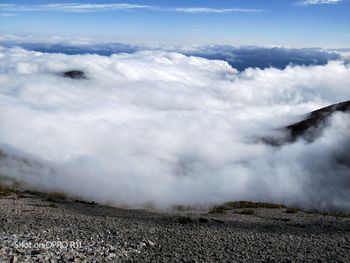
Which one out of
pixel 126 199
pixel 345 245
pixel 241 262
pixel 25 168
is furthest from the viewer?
pixel 25 168

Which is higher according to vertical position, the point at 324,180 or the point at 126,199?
the point at 324,180

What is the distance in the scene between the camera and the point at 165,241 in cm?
2830

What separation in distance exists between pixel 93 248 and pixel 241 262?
28.2ft

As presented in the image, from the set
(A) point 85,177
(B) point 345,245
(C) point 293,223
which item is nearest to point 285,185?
(A) point 85,177

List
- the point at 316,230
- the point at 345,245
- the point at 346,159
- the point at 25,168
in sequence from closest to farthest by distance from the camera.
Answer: the point at 345,245 < the point at 316,230 < the point at 25,168 < the point at 346,159

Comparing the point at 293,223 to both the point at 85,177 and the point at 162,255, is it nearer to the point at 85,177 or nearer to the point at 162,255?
the point at 162,255

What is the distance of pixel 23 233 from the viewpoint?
93.9 feet

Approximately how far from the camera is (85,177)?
499 ft

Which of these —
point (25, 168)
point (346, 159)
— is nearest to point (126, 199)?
point (25, 168)

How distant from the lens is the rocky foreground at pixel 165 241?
24.2 metres

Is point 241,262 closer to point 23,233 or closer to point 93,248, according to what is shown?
point 93,248

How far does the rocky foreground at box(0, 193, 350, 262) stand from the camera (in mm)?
24250

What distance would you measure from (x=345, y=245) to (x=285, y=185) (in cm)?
12335

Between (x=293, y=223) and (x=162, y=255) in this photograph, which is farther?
(x=293, y=223)
